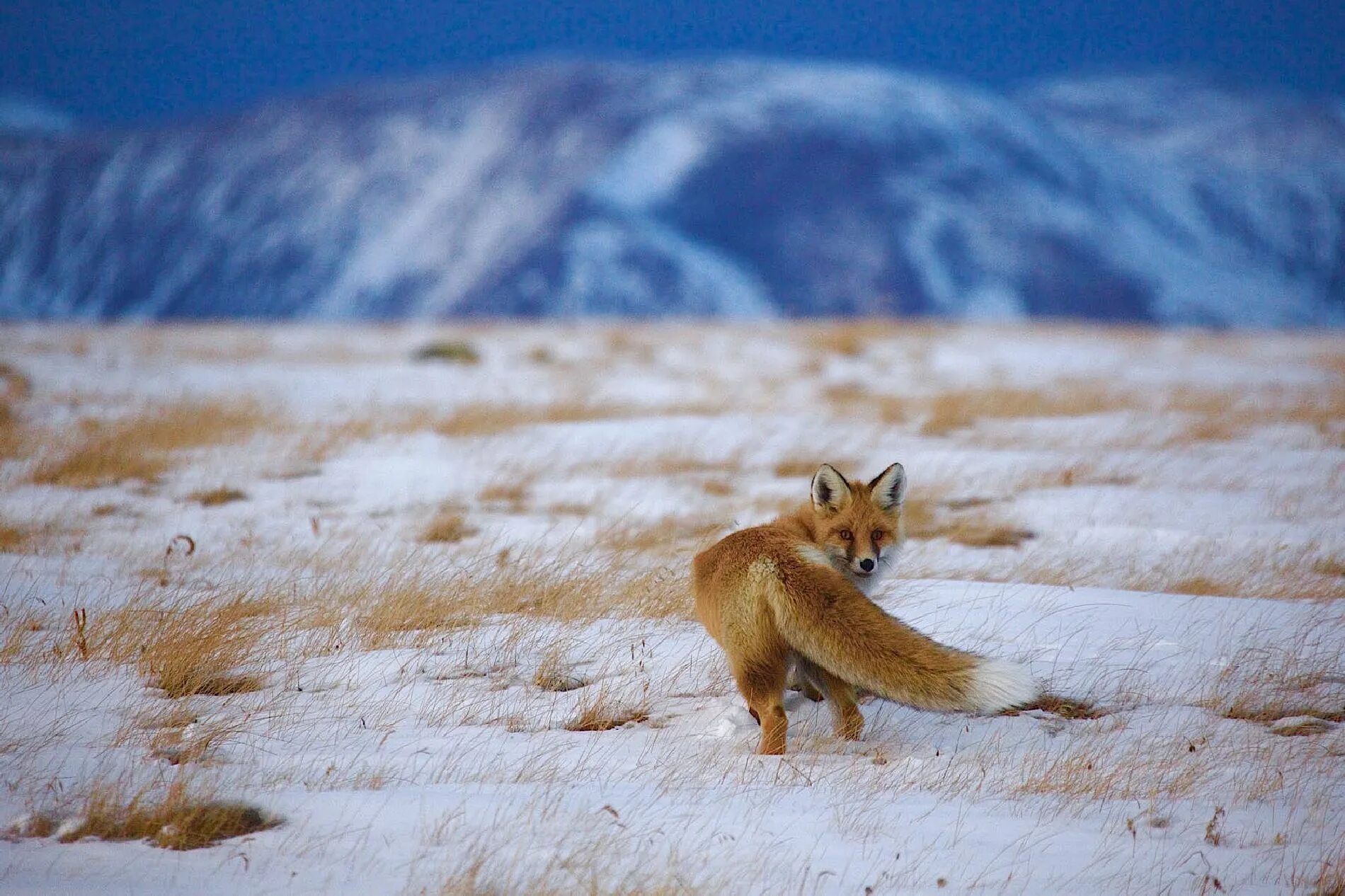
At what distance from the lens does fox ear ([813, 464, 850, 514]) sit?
17.2ft

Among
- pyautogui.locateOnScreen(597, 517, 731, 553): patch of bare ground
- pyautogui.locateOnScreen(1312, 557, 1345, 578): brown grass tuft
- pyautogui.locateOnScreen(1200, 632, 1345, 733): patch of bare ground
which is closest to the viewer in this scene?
pyautogui.locateOnScreen(1200, 632, 1345, 733): patch of bare ground

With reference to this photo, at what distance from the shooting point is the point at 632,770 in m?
4.38

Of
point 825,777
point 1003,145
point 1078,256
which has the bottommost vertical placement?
point 825,777

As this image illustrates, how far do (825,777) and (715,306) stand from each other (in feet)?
367

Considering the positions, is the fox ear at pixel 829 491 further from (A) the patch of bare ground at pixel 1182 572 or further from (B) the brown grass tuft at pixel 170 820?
(B) the brown grass tuft at pixel 170 820

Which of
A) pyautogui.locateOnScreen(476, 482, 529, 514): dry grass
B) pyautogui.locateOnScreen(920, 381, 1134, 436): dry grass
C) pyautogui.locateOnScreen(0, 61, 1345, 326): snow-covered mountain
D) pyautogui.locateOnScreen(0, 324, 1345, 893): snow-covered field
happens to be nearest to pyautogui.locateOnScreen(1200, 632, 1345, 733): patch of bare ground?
pyautogui.locateOnScreen(0, 324, 1345, 893): snow-covered field

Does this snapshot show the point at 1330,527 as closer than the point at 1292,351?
Yes

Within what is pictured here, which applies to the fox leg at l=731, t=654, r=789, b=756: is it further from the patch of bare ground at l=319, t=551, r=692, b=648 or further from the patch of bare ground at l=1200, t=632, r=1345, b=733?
the patch of bare ground at l=1200, t=632, r=1345, b=733

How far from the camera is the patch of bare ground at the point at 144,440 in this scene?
10359mm

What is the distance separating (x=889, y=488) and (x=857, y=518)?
333 millimetres

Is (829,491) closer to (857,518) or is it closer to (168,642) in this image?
(857,518)

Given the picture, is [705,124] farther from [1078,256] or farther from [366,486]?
[366,486]

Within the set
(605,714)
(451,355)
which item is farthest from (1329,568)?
(451,355)

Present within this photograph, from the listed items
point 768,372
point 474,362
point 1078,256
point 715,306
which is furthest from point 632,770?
point 1078,256
